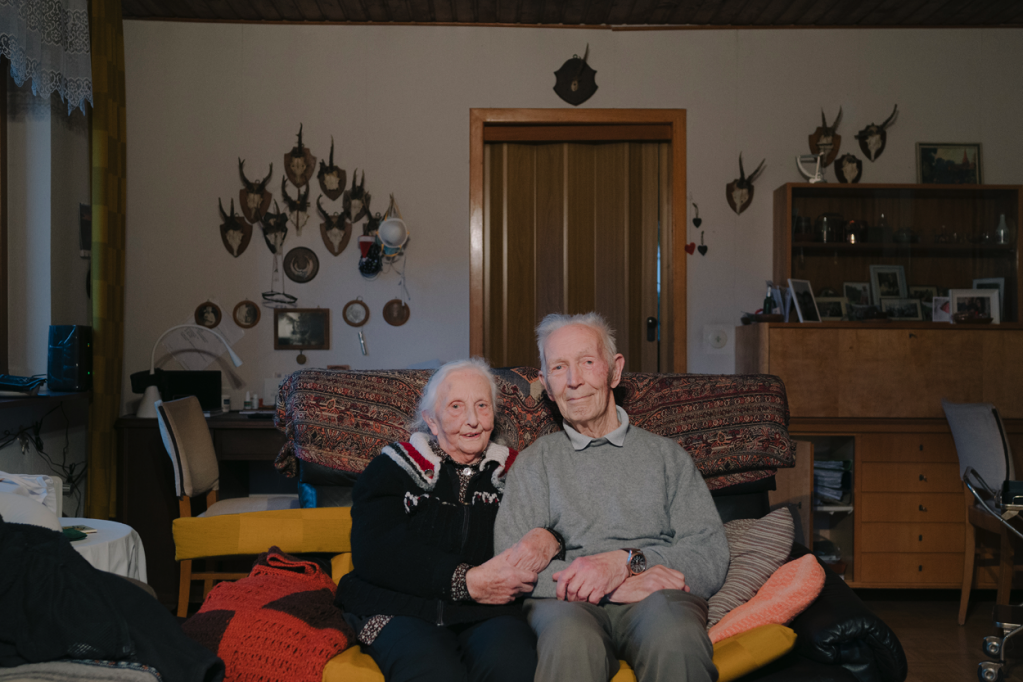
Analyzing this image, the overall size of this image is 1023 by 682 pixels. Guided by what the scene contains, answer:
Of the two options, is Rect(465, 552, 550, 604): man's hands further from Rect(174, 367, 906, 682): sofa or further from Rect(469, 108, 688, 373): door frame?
Rect(469, 108, 688, 373): door frame

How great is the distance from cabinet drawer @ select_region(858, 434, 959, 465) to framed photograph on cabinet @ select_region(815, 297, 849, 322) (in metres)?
0.64

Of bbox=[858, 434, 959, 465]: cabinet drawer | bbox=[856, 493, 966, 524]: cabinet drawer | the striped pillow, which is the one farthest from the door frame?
the striped pillow

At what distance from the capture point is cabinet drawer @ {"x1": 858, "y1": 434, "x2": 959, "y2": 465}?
3.50 metres

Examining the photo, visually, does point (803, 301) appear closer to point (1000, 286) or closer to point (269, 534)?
point (1000, 286)

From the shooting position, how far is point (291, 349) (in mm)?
3918

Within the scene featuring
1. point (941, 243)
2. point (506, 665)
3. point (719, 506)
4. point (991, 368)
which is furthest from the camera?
point (941, 243)

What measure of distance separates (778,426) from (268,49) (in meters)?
3.20

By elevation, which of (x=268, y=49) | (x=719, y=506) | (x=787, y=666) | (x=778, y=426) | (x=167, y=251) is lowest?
(x=787, y=666)

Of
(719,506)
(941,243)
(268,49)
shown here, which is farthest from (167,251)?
(941,243)

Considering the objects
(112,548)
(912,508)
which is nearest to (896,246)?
(912,508)

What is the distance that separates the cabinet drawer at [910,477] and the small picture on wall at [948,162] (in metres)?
1.50

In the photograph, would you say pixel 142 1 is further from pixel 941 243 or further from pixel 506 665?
pixel 941 243

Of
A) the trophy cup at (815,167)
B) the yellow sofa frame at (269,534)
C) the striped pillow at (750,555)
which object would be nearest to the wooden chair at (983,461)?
the trophy cup at (815,167)

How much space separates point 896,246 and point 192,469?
344cm
